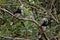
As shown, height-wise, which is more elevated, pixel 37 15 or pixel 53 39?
pixel 37 15

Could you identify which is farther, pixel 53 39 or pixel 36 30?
pixel 53 39

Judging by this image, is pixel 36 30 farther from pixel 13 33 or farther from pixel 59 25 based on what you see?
pixel 59 25

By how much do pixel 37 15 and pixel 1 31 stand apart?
0.61 meters

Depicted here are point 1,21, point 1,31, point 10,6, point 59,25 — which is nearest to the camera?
point 1,31

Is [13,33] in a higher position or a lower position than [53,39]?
higher

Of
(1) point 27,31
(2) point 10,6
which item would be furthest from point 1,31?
(2) point 10,6

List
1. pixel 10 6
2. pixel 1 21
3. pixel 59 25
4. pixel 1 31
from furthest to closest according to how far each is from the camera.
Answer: pixel 59 25 → pixel 10 6 → pixel 1 21 → pixel 1 31

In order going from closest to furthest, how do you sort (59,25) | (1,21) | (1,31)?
(1,31)
(1,21)
(59,25)

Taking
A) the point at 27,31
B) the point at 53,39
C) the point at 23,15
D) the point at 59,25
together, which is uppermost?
the point at 23,15

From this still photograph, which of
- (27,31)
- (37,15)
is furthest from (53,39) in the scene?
(27,31)

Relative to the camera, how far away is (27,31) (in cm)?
187

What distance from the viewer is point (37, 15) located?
2.29m

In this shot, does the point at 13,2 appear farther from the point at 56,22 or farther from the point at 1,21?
the point at 56,22

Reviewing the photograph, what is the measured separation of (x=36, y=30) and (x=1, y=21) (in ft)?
1.27
